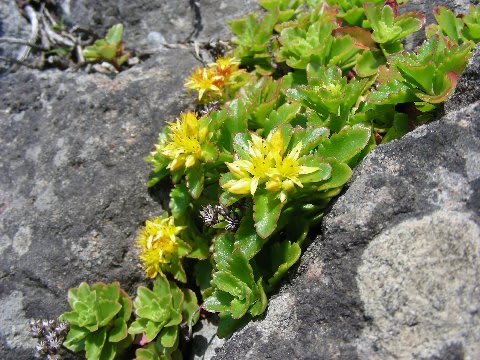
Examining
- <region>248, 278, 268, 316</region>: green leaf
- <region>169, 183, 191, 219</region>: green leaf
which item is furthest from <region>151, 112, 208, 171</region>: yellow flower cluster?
<region>248, 278, 268, 316</region>: green leaf

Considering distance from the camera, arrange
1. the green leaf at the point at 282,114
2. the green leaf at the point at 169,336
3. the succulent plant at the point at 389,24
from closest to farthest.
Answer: the green leaf at the point at 282,114, the green leaf at the point at 169,336, the succulent plant at the point at 389,24

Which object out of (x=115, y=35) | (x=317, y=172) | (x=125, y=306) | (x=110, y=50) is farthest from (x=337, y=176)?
(x=115, y=35)

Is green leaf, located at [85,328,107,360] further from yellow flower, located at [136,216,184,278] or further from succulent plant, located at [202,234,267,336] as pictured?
succulent plant, located at [202,234,267,336]

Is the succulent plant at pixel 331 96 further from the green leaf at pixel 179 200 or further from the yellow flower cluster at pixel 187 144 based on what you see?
the green leaf at pixel 179 200

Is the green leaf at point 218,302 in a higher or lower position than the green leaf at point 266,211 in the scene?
lower

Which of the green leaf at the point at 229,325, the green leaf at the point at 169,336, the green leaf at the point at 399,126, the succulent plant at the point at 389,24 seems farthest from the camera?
the succulent plant at the point at 389,24

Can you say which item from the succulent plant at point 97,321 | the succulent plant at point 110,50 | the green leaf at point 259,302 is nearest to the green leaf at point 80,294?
the succulent plant at point 97,321
